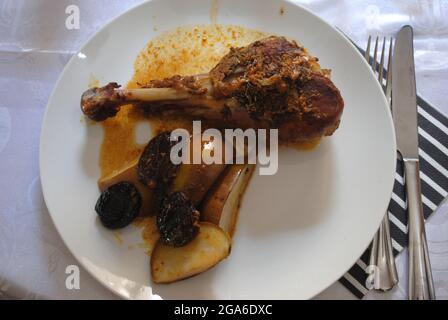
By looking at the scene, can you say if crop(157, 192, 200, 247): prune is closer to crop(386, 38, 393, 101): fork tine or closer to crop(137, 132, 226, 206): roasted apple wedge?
crop(137, 132, 226, 206): roasted apple wedge

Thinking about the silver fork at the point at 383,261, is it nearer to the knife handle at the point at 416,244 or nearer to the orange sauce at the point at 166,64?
the knife handle at the point at 416,244

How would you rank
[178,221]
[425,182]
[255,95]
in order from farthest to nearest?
[425,182] < [255,95] < [178,221]

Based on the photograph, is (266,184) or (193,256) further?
(266,184)

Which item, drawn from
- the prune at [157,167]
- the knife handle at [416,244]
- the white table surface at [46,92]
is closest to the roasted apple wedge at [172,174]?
the prune at [157,167]

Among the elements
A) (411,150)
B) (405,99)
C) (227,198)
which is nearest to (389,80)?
(405,99)

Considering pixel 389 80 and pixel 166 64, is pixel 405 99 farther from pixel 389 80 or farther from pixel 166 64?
pixel 166 64

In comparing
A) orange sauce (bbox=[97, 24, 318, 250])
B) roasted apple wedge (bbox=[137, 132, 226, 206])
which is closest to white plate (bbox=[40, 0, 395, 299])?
orange sauce (bbox=[97, 24, 318, 250])

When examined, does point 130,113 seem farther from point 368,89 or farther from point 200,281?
point 368,89
